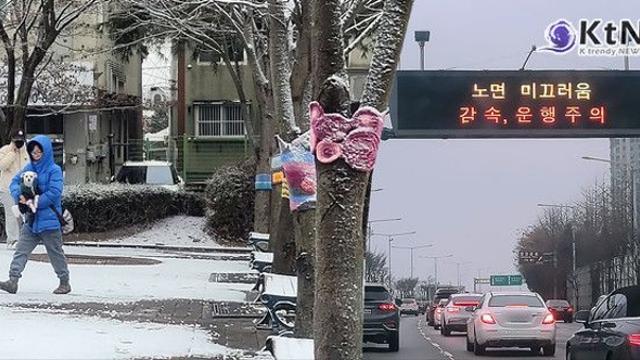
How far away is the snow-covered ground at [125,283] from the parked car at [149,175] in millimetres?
13312

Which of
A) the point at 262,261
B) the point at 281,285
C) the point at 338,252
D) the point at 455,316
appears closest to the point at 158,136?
the point at 455,316

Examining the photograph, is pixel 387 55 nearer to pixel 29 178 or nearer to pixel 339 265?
pixel 339 265

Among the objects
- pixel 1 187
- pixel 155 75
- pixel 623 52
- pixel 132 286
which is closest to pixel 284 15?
pixel 132 286

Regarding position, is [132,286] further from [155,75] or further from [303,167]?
[155,75]

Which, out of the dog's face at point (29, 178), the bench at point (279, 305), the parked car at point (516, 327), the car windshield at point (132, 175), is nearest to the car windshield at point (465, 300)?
the parked car at point (516, 327)

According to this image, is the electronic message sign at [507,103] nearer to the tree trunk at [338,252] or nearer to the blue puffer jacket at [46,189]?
the blue puffer jacket at [46,189]

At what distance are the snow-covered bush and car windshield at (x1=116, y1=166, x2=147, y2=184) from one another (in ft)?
18.1

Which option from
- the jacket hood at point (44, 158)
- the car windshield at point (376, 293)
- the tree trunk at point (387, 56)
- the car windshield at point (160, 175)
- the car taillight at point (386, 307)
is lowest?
the car taillight at point (386, 307)

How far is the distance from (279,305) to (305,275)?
50.6 inches

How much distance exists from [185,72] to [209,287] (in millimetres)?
25925

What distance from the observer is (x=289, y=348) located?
29.9ft

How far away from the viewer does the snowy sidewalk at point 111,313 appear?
31.3ft

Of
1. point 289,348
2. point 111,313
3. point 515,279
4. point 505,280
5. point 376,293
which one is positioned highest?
point 289,348

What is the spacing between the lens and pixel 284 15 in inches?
590
